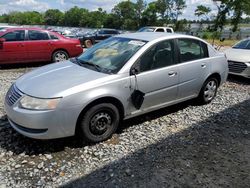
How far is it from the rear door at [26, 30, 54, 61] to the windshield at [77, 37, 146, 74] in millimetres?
5421

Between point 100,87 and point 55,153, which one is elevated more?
point 100,87

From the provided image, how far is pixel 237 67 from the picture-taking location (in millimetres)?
8719

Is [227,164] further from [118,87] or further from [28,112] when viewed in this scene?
[28,112]

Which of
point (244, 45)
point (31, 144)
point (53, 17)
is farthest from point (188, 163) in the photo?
point (53, 17)

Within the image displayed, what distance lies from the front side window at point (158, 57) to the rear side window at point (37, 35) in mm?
6493

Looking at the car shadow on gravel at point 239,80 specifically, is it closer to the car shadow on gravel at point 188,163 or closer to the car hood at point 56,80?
the car shadow on gravel at point 188,163

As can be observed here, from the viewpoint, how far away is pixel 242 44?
10.0 m

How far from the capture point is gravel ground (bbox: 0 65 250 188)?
3.48m

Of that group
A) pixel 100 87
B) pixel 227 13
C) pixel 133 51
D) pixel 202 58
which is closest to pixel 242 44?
pixel 202 58

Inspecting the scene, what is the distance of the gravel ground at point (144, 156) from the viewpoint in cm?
348

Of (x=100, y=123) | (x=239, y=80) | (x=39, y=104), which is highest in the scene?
(x=39, y=104)

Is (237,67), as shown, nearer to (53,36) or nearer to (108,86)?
(108,86)

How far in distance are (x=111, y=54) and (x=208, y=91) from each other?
2444 millimetres

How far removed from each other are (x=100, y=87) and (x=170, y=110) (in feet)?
7.15
